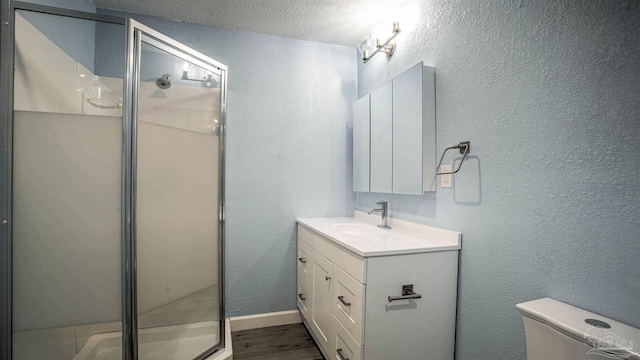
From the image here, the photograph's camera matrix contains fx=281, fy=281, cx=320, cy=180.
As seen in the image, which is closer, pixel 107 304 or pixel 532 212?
pixel 532 212

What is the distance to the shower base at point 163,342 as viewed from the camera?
1.30 m

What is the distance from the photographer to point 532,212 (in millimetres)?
1062

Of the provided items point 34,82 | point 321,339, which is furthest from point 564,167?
point 34,82

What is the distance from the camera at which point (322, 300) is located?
171cm

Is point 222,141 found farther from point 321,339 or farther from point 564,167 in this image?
point 564,167

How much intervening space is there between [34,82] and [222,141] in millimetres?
851

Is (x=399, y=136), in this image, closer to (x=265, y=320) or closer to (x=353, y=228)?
(x=353, y=228)

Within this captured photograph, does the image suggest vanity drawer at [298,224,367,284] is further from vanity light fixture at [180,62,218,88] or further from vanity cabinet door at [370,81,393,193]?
vanity light fixture at [180,62,218,88]

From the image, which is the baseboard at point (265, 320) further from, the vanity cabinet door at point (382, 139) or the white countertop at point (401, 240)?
the vanity cabinet door at point (382, 139)

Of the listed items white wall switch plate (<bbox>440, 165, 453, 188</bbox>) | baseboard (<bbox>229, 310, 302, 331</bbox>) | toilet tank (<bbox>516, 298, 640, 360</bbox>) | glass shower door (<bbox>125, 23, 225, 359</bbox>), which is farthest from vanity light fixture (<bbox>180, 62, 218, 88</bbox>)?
toilet tank (<bbox>516, 298, 640, 360</bbox>)

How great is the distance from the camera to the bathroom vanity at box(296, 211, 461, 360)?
123 centimetres

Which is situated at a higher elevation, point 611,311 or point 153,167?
point 153,167

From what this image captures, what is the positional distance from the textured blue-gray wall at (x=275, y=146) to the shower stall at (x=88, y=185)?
730 millimetres

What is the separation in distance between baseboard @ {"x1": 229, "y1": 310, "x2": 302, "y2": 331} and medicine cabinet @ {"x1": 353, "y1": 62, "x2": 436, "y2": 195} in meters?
1.15
